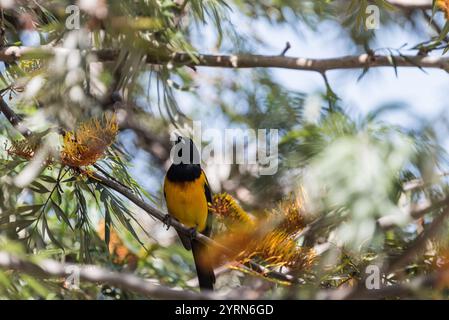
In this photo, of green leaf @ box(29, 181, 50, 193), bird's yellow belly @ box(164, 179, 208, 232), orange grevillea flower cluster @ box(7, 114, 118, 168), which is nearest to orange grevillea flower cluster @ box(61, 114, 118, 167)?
orange grevillea flower cluster @ box(7, 114, 118, 168)

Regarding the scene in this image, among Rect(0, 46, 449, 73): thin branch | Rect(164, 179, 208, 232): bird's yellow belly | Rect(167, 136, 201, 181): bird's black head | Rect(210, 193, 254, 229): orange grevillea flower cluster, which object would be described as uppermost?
Rect(0, 46, 449, 73): thin branch

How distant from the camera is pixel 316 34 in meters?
4.81

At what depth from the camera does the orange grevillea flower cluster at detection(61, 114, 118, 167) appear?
7.33 feet

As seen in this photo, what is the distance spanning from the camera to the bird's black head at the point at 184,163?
12.4 feet

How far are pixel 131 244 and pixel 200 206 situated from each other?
2.20 feet

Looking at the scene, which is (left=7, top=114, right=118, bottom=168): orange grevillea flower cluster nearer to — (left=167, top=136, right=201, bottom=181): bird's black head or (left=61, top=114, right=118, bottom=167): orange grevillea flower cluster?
(left=61, top=114, right=118, bottom=167): orange grevillea flower cluster

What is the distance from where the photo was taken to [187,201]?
12.3 feet

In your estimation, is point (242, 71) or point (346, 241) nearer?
point (346, 241)

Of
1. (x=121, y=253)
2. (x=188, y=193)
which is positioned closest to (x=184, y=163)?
(x=188, y=193)

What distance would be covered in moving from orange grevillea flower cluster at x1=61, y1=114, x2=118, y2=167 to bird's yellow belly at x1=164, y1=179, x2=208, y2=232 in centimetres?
144

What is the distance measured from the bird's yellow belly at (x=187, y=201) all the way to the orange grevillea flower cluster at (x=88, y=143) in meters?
1.44

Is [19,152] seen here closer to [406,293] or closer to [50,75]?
[50,75]
